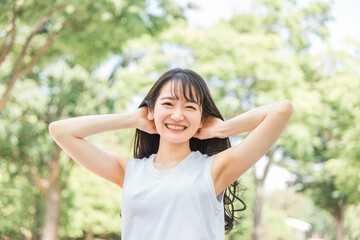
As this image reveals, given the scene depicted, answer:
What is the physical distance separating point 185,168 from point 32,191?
1626 cm

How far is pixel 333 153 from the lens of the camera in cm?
1655

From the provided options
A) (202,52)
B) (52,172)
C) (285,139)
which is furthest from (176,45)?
(52,172)

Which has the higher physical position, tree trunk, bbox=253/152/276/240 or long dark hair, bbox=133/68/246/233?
long dark hair, bbox=133/68/246/233

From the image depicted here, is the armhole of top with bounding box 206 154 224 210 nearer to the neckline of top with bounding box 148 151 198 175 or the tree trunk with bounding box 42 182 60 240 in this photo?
the neckline of top with bounding box 148 151 198 175

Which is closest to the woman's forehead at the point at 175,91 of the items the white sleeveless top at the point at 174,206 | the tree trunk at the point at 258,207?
the white sleeveless top at the point at 174,206

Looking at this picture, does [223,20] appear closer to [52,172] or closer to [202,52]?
[202,52]

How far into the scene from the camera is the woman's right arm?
1.99m

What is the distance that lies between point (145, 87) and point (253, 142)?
13328mm

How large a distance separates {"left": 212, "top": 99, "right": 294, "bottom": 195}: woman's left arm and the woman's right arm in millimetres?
405

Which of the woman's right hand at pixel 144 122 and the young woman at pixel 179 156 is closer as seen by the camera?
the young woman at pixel 179 156

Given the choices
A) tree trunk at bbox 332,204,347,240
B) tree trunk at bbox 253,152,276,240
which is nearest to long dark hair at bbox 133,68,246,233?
tree trunk at bbox 253,152,276,240

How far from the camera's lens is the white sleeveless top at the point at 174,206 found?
1719 mm

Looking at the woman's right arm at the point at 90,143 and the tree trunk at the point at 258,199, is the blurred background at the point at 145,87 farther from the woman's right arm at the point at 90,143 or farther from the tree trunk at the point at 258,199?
the woman's right arm at the point at 90,143

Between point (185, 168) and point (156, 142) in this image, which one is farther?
point (156, 142)
